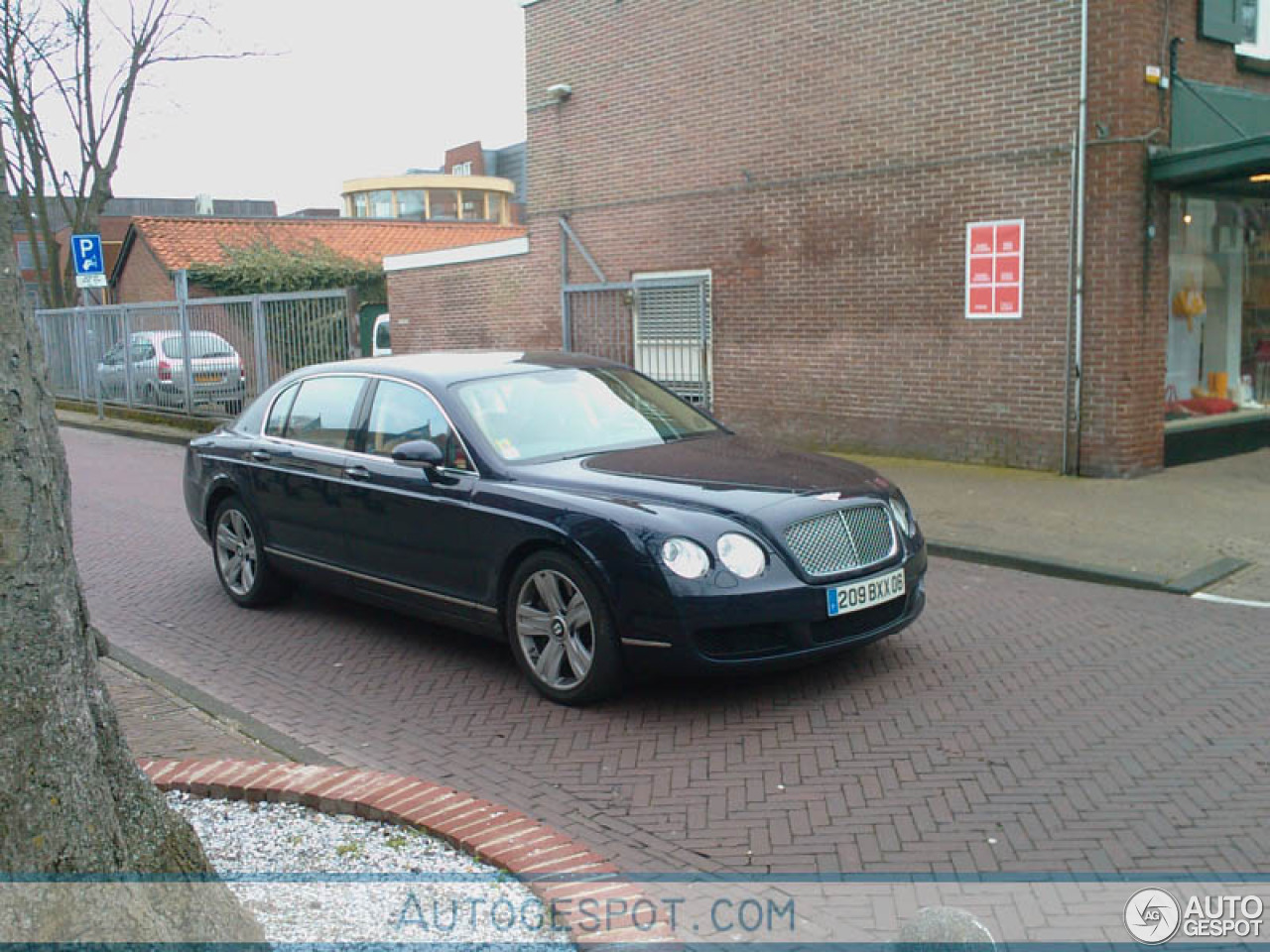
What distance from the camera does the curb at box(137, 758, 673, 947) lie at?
3453 mm

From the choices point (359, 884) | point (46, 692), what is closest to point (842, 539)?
point (359, 884)

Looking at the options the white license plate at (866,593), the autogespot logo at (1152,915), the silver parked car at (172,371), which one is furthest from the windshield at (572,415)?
the silver parked car at (172,371)

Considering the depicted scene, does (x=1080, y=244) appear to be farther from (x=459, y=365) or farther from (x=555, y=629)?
(x=555, y=629)

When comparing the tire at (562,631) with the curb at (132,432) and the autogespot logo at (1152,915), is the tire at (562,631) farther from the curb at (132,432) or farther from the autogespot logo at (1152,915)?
the curb at (132,432)

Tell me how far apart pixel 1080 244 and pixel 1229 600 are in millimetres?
5111

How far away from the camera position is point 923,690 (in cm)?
567

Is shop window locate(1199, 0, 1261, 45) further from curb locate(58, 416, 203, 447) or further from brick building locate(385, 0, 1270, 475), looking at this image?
curb locate(58, 416, 203, 447)

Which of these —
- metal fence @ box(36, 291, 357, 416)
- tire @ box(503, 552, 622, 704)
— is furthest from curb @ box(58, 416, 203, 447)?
tire @ box(503, 552, 622, 704)

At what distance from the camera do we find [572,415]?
21.5 feet

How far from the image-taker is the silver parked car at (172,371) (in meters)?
19.1

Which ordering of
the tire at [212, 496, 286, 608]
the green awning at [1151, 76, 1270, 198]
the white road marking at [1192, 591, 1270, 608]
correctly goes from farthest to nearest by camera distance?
the green awning at [1151, 76, 1270, 198]
the tire at [212, 496, 286, 608]
the white road marking at [1192, 591, 1270, 608]
